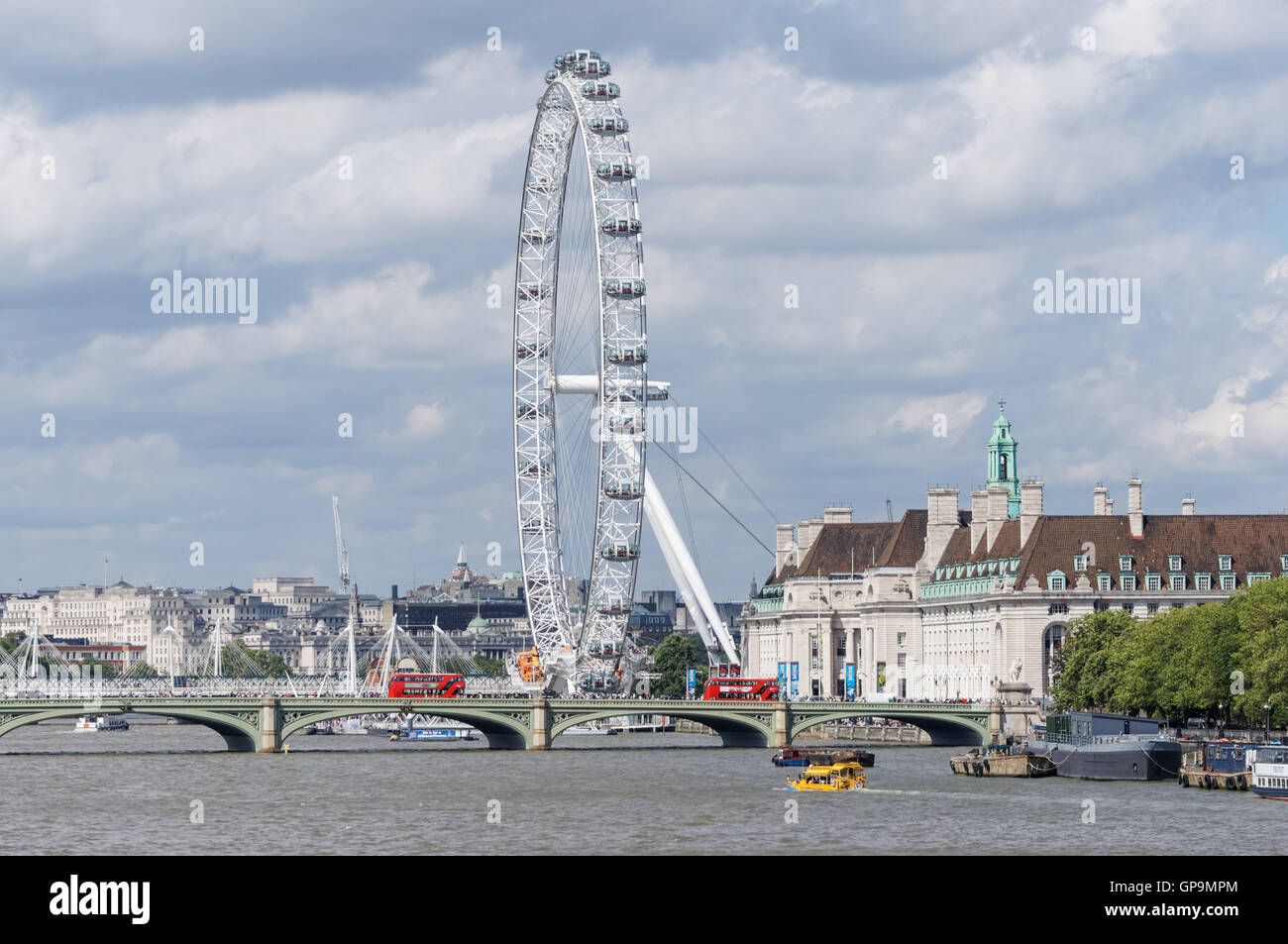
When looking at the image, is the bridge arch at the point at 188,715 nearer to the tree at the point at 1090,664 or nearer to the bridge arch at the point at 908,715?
the bridge arch at the point at 908,715

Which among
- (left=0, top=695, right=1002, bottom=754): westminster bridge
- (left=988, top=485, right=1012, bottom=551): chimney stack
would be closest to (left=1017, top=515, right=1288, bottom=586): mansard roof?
(left=988, top=485, right=1012, bottom=551): chimney stack

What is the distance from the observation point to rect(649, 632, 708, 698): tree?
169625 millimetres

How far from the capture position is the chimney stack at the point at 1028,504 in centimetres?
13762

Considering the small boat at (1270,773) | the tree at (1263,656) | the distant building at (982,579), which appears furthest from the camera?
the distant building at (982,579)

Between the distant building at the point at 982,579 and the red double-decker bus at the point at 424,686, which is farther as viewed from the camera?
the distant building at the point at 982,579

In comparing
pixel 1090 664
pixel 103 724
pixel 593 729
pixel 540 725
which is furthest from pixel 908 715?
pixel 103 724

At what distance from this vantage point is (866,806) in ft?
228

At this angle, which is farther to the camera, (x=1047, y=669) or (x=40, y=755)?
(x=1047, y=669)

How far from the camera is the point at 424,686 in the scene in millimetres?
109375

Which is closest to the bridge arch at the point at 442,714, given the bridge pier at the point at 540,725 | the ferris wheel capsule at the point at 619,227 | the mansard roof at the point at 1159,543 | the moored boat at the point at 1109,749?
the bridge pier at the point at 540,725

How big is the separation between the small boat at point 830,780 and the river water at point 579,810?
38.0 inches

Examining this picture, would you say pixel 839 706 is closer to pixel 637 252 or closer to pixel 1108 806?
pixel 637 252

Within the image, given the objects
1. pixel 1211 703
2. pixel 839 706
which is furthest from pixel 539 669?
pixel 1211 703
